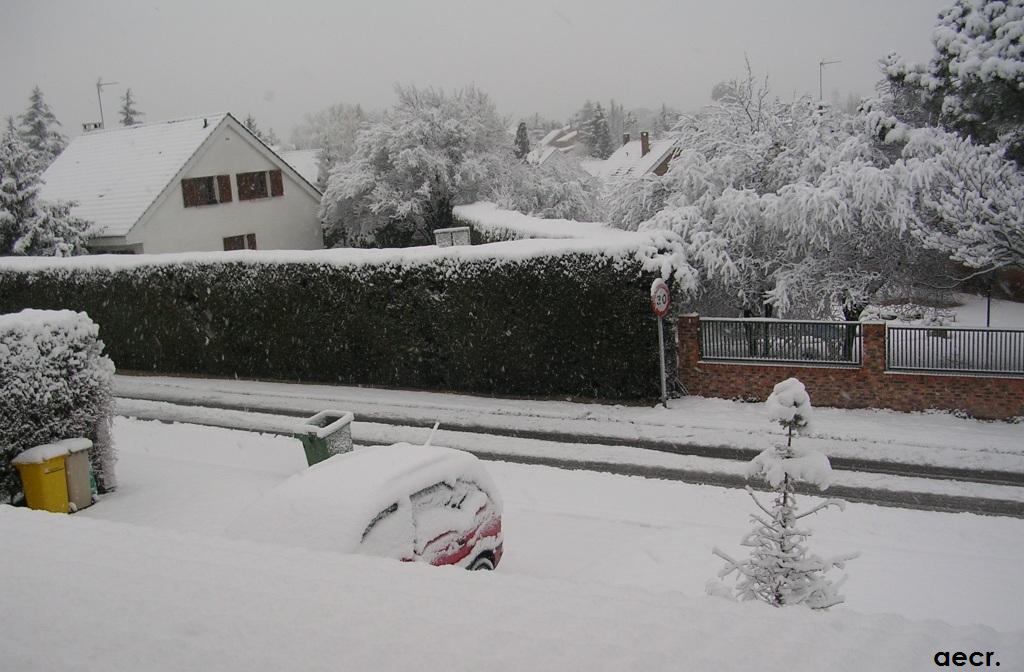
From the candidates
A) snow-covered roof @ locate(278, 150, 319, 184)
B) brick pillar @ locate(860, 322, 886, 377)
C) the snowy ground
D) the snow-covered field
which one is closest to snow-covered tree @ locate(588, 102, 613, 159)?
snow-covered roof @ locate(278, 150, 319, 184)

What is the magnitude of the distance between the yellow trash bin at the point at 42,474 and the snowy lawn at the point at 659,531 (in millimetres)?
683

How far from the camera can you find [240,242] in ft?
115

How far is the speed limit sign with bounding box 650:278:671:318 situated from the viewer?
15.6 metres

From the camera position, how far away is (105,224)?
31625 millimetres

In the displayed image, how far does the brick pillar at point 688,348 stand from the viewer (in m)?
16.8

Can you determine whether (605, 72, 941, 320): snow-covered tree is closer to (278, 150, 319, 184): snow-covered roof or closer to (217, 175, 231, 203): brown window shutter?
(217, 175, 231, 203): brown window shutter

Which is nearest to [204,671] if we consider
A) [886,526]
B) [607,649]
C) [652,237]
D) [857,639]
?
[607,649]

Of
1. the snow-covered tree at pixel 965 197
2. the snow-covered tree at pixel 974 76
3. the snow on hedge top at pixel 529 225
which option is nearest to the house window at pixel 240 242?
the snow on hedge top at pixel 529 225

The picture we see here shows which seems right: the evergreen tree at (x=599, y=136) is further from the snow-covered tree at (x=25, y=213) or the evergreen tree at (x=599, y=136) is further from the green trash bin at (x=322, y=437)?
the green trash bin at (x=322, y=437)

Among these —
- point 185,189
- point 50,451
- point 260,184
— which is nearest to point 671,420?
point 50,451

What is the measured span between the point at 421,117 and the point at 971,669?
34161 millimetres

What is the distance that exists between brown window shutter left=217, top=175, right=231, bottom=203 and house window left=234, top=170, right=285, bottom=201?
1.65ft

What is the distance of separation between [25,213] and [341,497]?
27.7m

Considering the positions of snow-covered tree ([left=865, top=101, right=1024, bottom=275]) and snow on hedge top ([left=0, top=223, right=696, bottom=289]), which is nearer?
snow-covered tree ([left=865, top=101, right=1024, bottom=275])
